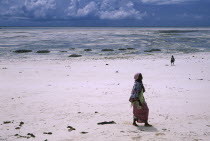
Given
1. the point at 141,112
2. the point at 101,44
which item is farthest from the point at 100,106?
the point at 101,44

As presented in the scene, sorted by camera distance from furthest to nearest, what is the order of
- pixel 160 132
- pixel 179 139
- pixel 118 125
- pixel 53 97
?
pixel 53 97
pixel 118 125
pixel 160 132
pixel 179 139

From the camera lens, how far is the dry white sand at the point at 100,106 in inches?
339

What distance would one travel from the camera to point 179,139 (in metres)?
8.06

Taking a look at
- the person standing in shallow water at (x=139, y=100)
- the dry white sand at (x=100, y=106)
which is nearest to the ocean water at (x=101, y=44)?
the dry white sand at (x=100, y=106)

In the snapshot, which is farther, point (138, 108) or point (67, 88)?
point (67, 88)

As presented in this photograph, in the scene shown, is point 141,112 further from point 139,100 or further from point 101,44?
point 101,44

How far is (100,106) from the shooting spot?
38.5 feet

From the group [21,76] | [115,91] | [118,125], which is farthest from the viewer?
[21,76]

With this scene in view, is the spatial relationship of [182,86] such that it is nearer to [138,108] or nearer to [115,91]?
[115,91]

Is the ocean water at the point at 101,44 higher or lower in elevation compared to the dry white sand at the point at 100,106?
higher

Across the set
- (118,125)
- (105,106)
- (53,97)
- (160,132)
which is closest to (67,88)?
(53,97)

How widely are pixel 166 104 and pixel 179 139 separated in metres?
3.96

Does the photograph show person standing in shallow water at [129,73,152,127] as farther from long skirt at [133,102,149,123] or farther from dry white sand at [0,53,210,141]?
dry white sand at [0,53,210,141]

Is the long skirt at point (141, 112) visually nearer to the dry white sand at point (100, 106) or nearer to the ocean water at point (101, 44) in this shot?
the dry white sand at point (100, 106)
